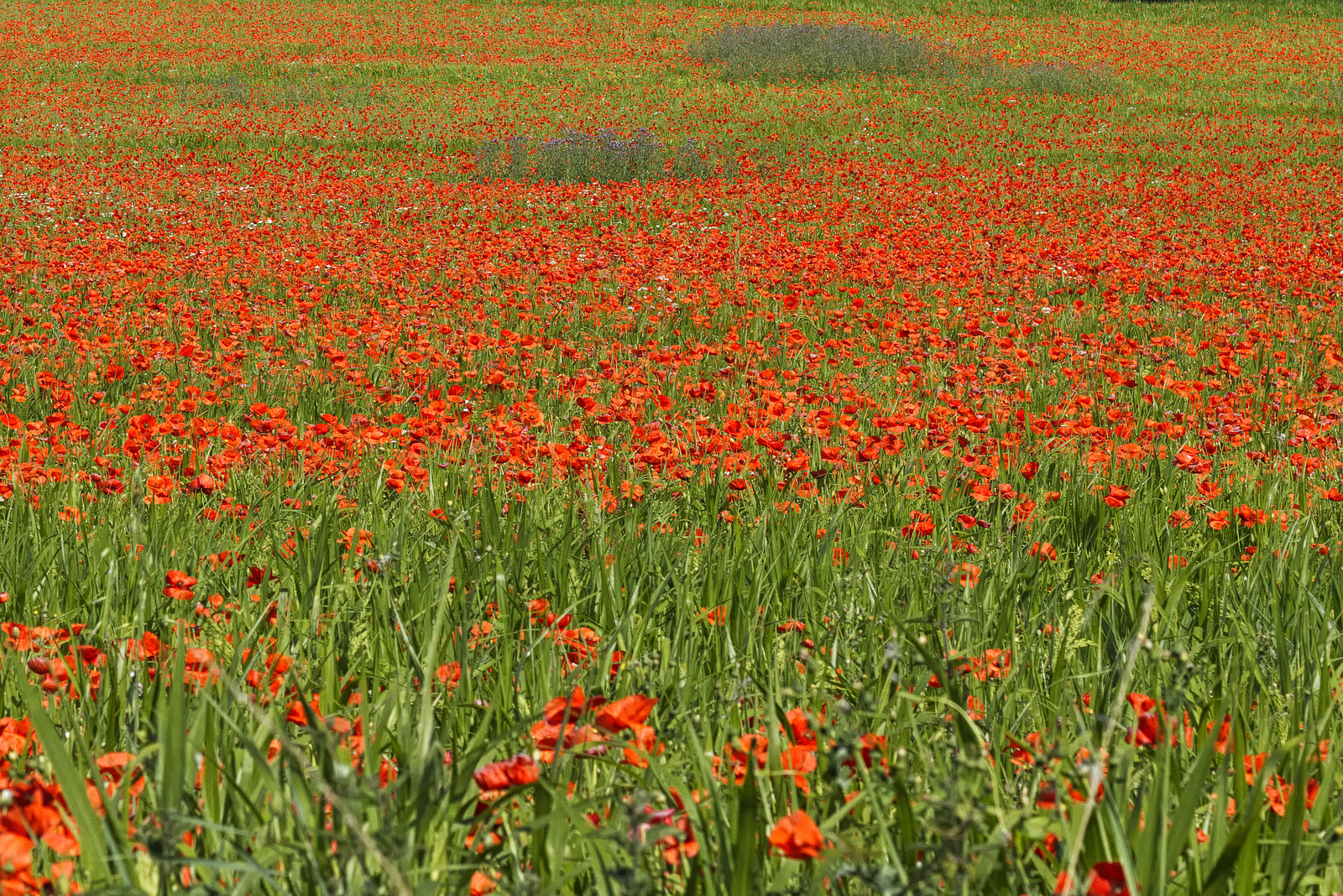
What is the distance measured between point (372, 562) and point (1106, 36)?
32.4 m

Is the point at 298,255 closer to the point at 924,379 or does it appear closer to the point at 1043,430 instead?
the point at 924,379

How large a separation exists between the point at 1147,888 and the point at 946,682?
13.7 inches

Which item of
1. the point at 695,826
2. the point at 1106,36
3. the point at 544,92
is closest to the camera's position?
the point at 695,826

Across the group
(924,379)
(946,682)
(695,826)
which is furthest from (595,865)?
(924,379)

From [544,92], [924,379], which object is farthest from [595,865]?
[544,92]

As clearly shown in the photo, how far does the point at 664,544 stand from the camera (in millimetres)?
2727

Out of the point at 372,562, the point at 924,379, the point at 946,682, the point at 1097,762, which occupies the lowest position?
the point at 924,379

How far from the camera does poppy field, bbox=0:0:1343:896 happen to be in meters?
1.26

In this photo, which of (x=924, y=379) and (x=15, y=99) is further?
(x=15, y=99)

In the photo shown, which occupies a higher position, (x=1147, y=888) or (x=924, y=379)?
(x=1147, y=888)

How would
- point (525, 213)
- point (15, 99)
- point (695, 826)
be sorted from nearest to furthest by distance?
point (695, 826) → point (525, 213) → point (15, 99)

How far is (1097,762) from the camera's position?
0.99 m

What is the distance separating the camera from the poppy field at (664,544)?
1264 millimetres

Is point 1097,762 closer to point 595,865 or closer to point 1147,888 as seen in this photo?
point 1147,888
